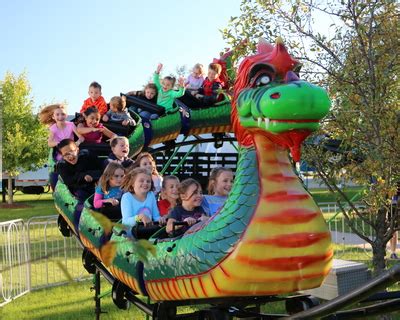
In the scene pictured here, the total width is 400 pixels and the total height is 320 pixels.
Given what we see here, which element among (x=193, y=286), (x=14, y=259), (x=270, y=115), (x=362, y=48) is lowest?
(x=14, y=259)

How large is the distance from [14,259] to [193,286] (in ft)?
21.9

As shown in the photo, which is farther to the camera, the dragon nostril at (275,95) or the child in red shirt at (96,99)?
the child in red shirt at (96,99)

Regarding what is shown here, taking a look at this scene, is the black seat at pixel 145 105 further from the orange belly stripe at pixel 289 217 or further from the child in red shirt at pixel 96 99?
the orange belly stripe at pixel 289 217

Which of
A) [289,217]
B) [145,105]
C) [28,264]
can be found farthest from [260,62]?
[28,264]


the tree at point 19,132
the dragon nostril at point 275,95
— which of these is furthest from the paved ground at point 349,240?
the tree at point 19,132

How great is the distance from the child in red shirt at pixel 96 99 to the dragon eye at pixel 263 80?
490 cm

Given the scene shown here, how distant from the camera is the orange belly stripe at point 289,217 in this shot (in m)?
2.76

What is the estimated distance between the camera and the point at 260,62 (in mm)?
2869

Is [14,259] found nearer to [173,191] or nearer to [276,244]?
[173,191]

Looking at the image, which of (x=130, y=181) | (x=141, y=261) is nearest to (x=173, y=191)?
(x=130, y=181)

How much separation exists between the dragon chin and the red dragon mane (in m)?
0.17

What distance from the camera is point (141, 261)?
3496 mm

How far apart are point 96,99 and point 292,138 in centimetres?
534

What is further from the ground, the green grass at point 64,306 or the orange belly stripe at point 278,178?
the orange belly stripe at point 278,178
